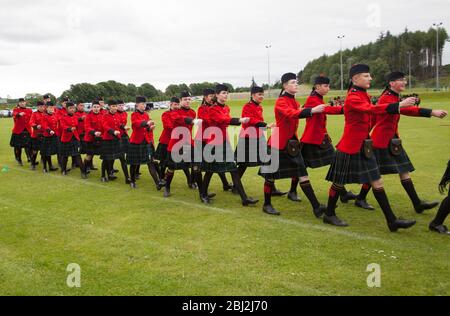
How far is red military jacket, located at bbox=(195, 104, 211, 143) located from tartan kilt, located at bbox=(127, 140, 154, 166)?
5.41 ft

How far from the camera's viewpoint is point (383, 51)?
317 feet

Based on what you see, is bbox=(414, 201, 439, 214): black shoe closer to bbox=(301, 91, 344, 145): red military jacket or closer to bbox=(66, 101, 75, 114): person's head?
bbox=(301, 91, 344, 145): red military jacket

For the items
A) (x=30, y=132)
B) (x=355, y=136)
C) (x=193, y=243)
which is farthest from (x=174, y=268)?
(x=30, y=132)

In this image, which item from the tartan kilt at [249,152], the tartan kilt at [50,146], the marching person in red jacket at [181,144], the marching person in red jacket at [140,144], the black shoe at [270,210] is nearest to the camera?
the black shoe at [270,210]

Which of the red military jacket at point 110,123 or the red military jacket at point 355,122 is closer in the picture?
the red military jacket at point 355,122

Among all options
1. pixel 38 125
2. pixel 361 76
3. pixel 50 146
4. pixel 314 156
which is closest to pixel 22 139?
pixel 38 125

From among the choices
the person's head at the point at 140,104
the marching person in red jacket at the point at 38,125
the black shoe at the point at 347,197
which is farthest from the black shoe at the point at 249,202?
the marching person in red jacket at the point at 38,125

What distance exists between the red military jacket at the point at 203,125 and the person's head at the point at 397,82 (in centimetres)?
317

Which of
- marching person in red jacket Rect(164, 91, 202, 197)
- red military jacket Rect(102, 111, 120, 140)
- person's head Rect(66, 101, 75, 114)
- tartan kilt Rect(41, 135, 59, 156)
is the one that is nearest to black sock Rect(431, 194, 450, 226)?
marching person in red jacket Rect(164, 91, 202, 197)

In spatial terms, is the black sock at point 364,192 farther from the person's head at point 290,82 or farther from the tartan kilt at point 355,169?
the person's head at point 290,82

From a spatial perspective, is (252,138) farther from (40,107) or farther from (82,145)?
(40,107)

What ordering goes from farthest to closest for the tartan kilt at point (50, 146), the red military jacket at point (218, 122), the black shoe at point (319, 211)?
the tartan kilt at point (50, 146)
the red military jacket at point (218, 122)
the black shoe at point (319, 211)

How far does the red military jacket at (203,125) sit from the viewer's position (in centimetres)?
809

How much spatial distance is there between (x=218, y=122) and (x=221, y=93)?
519 millimetres
